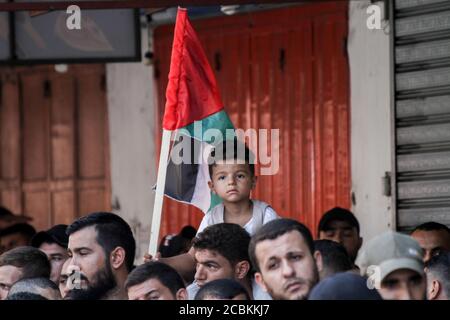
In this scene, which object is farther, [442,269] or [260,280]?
[442,269]

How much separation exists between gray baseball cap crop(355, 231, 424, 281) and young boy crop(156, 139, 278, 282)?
2.01 meters

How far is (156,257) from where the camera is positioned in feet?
22.5

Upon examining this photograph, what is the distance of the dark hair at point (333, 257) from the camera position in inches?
249

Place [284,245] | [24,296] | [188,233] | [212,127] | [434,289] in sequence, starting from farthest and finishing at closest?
[188,233], [212,127], [434,289], [24,296], [284,245]

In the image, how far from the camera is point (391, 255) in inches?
199

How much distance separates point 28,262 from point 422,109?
3401 millimetres

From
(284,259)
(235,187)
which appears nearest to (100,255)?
(235,187)

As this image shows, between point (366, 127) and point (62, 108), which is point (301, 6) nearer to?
point (366, 127)

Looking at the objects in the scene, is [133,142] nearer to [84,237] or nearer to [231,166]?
[231,166]

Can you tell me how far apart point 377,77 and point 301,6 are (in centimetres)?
105

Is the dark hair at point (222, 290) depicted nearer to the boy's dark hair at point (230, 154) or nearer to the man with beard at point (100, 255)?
the man with beard at point (100, 255)

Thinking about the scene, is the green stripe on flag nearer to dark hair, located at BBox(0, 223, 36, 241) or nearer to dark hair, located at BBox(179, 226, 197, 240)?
dark hair, located at BBox(179, 226, 197, 240)

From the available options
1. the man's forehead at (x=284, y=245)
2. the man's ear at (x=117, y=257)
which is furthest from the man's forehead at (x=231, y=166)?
the man's forehead at (x=284, y=245)

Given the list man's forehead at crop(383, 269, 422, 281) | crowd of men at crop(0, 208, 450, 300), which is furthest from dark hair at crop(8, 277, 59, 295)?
man's forehead at crop(383, 269, 422, 281)
